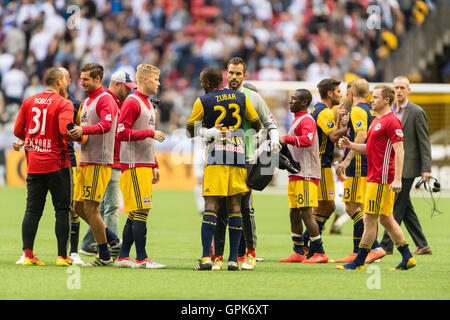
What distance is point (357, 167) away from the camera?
35.1 ft

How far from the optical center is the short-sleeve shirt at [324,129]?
10594mm

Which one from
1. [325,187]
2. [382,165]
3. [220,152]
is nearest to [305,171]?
[325,187]

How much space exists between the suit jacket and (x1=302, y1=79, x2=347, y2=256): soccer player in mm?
1224

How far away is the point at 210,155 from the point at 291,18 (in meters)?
21.0

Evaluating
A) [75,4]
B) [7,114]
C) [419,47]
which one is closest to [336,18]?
[419,47]

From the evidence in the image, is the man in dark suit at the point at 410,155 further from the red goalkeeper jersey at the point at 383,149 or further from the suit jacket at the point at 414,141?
the red goalkeeper jersey at the point at 383,149

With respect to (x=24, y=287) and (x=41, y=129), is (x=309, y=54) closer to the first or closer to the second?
(x=41, y=129)

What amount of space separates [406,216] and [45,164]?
196 inches

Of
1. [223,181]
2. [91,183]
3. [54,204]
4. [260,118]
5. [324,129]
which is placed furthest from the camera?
[324,129]

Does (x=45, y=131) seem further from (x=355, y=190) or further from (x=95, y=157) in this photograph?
(x=355, y=190)

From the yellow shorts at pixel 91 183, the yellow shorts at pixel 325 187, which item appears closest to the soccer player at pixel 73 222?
the yellow shorts at pixel 91 183

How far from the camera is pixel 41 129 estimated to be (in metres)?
9.44

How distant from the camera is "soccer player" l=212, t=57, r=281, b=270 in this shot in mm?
9453

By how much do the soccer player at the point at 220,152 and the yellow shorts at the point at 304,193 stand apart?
1095 mm
